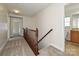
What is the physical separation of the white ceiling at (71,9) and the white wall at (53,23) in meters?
0.12

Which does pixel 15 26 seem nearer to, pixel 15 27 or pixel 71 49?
pixel 15 27

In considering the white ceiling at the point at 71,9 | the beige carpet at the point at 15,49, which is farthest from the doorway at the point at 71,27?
the beige carpet at the point at 15,49

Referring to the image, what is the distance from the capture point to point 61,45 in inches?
95.0

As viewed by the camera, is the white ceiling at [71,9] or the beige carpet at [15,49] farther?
the beige carpet at [15,49]

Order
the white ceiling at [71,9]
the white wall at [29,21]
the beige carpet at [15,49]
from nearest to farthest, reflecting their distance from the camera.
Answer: the white ceiling at [71,9], the beige carpet at [15,49], the white wall at [29,21]

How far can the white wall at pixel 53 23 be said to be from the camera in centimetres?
238

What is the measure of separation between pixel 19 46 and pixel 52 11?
52.5 inches

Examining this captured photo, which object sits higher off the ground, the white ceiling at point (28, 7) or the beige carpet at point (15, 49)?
the white ceiling at point (28, 7)

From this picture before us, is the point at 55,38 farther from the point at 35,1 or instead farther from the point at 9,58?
the point at 9,58

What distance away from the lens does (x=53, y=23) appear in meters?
2.45

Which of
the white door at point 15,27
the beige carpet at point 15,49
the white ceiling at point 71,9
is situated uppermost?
the white ceiling at point 71,9

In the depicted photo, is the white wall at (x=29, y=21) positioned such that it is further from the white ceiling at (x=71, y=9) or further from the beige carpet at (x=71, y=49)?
the beige carpet at (x=71, y=49)

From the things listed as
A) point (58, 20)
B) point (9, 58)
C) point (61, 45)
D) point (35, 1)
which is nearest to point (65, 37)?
point (61, 45)

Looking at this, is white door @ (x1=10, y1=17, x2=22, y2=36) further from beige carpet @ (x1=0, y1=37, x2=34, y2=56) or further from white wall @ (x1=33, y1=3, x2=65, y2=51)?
white wall @ (x1=33, y1=3, x2=65, y2=51)
